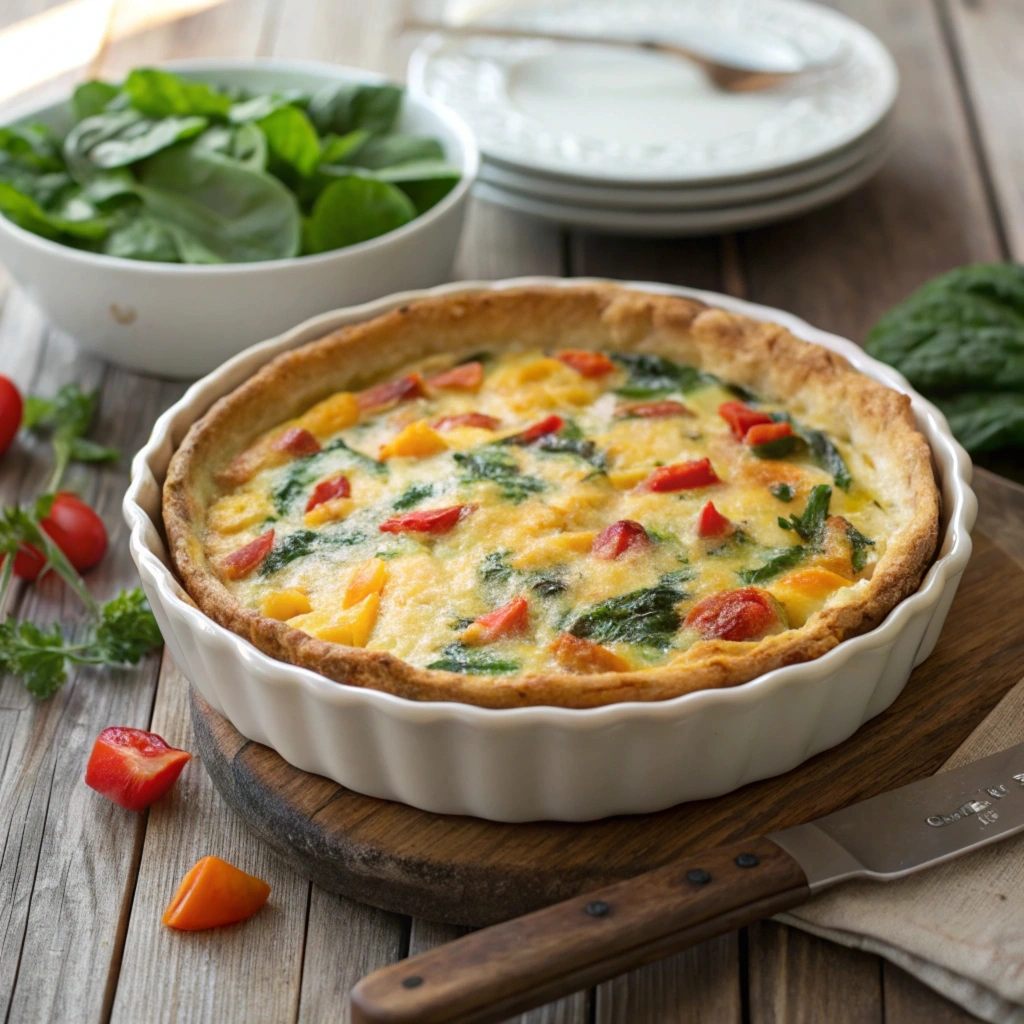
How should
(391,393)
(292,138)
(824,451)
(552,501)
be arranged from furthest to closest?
(292,138) < (391,393) < (824,451) < (552,501)

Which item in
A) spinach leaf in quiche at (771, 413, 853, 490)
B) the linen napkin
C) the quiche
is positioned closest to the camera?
the linen napkin

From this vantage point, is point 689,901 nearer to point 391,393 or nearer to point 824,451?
point 824,451

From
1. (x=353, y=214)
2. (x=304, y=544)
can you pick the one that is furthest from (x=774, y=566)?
(x=353, y=214)

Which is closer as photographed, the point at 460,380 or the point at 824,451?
the point at 824,451

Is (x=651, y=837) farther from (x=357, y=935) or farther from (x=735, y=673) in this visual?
(x=357, y=935)

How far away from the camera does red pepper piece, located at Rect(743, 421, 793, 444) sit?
11.7 ft

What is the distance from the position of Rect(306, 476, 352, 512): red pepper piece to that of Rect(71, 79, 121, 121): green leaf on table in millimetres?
2437

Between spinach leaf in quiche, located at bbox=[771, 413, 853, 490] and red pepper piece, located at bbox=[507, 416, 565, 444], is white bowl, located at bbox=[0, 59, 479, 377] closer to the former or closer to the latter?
red pepper piece, located at bbox=[507, 416, 565, 444]

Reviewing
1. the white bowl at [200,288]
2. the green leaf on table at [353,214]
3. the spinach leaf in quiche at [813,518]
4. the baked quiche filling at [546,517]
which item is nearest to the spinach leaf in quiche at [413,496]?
the baked quiche filling at [546,517]

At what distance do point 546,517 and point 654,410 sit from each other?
0.65 m

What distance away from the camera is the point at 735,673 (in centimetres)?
274

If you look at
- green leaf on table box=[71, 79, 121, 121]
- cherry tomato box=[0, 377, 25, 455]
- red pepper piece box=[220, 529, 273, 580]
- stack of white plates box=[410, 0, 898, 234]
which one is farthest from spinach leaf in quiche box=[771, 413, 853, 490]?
green leaf on table box=[71, 79, 121, 121]

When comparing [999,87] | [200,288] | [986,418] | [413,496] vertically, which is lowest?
[999,87]

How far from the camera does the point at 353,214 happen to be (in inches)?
182
